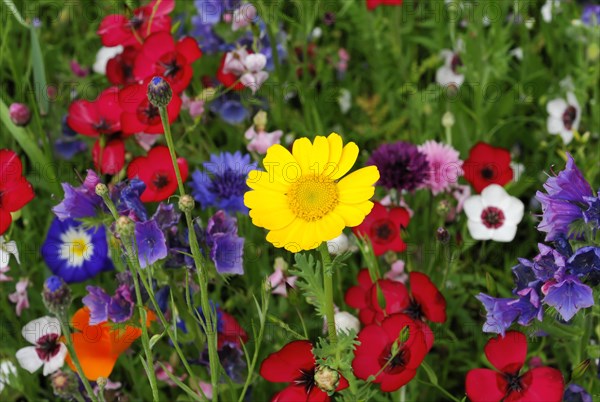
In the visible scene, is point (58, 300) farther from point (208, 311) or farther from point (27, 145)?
point (27, 145)

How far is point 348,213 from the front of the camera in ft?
2.95

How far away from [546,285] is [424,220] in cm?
61

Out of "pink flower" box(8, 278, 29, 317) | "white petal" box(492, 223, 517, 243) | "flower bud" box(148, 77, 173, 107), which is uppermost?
"flower bud" box(148, 77, 173, 107)

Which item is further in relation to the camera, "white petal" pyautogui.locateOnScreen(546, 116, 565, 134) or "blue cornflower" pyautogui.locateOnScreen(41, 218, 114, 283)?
"white petal" pyautogui.locateOnScreen(546, 116, 565, 134)

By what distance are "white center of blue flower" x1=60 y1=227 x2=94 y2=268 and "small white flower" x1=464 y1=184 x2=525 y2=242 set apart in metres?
0.65

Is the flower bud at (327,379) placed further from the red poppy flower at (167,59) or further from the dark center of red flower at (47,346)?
the red poppy flower at (167,59)

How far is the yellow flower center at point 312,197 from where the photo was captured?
92cm

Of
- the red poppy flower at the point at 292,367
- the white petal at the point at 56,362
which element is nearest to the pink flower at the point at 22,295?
the white petal at the point at 56,362

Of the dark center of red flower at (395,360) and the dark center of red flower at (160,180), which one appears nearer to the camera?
the dark center of red flower at (395,360)

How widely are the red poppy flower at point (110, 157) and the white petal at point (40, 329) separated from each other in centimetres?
27

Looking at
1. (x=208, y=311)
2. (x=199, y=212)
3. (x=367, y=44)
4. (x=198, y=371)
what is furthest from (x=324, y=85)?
(x=208, y=311)

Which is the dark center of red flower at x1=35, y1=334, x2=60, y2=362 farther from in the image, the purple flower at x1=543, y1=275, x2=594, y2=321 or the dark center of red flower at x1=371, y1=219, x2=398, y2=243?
the purple flower at x1=543, y1=275, x2=594, y2=321

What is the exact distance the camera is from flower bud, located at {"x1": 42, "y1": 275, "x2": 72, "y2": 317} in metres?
0.92

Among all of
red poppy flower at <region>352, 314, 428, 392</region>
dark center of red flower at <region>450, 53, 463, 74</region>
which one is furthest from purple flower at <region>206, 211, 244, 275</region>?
dark center of red flower at <region>450, 53, 463, 74</region>
